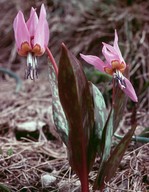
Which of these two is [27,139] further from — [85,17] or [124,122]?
[85,17]

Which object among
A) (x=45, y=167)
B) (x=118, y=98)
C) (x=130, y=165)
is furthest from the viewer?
(x=45, y=167)

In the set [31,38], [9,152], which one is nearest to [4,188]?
[9,152]

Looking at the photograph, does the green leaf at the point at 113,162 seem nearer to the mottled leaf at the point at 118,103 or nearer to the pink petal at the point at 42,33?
the mottled leaf at the point at 118,103

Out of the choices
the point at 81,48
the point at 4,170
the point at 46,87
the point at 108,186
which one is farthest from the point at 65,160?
→ the point at 81,48

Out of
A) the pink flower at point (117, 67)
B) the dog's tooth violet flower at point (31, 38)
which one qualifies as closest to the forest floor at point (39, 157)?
the pink flower at point (117, 67)

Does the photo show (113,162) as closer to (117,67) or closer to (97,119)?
(97,119)

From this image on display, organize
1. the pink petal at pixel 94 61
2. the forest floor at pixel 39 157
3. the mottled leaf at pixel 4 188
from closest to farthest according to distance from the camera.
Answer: the pink petal at pixel 94 61 < the mottled leaf at pixel 4 188 < the forest floor at pixel 39 157

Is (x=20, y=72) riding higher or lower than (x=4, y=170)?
higher
